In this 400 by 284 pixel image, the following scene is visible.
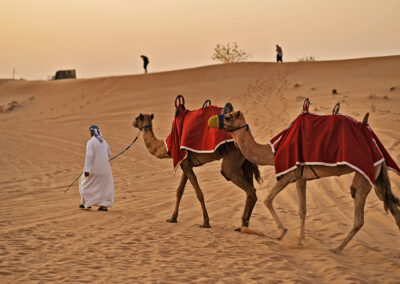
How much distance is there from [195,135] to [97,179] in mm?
2954

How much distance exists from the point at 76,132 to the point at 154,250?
66.8ft

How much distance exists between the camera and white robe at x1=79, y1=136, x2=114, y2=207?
34.3ft

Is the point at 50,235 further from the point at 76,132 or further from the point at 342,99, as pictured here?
the point at 342,99

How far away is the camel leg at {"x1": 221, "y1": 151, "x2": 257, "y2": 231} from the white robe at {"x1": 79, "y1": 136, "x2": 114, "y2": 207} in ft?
10.3

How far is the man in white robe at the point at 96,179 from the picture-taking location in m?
10.5

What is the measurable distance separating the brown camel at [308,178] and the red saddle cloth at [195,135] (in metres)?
0.52

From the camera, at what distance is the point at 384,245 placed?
25.3 feet

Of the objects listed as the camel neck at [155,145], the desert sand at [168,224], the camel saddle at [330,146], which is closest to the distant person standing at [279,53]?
the desert sand at [168,224]

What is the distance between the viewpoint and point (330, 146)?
6973mm

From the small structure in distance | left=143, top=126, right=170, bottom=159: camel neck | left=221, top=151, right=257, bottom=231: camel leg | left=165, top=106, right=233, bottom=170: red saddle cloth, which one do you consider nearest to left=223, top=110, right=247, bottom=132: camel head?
left=165, top=106, right=233, bottom=170: red saddle cloth

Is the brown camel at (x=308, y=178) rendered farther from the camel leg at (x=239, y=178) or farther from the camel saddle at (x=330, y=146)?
the camel leg at (x=239, y=178)

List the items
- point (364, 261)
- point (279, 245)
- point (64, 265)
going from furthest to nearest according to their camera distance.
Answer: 1. point (279, 245)
2. point (364, 261)
3. point (64, 265)

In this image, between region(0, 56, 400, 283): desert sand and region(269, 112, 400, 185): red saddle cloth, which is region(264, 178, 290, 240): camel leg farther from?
region(0, 56, 400, 283): desert sand

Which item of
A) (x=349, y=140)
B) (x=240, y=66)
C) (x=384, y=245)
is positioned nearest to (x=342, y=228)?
(x=384, y=245)
